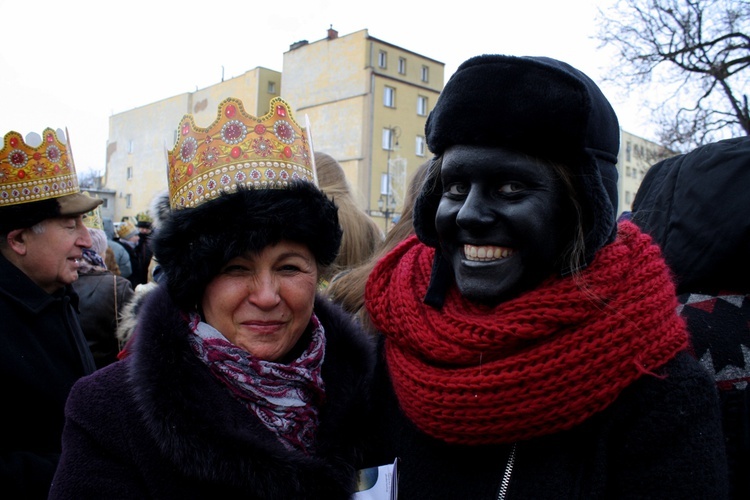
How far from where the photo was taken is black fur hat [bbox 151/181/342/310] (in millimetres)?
1563

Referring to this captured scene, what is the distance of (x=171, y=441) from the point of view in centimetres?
142

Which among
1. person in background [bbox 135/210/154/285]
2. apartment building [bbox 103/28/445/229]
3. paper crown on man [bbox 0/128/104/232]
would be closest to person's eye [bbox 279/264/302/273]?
paper crown on man [bbox 0/128/104/232]

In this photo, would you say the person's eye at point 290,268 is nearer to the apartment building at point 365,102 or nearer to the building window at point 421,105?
the apartment building at point 365,102

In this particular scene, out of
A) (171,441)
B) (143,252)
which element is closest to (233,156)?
(171,441)

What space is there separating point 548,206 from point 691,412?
21.3 inches

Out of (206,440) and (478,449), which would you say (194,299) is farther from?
(478,449)

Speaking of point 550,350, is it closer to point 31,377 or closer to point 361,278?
point 361,278

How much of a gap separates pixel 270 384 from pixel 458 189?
77 cm

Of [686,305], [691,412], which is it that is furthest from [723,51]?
[691,412]

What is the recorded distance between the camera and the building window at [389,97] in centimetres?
2948

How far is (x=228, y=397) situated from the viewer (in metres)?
1.58

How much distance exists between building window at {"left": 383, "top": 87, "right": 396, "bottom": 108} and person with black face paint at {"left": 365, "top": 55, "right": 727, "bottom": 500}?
29.1 metres

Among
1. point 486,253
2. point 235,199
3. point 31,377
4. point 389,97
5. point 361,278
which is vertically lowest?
point 31,377

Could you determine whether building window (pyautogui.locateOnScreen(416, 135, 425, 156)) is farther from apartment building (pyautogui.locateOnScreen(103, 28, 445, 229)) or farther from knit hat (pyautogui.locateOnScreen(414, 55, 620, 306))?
knit hat (pyautogui.locateOnScreen(414, 55, 620, 306))
